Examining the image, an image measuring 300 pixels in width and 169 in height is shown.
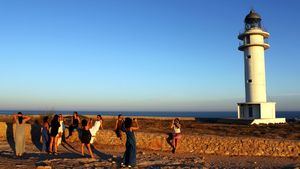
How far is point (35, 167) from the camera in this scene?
9953mm

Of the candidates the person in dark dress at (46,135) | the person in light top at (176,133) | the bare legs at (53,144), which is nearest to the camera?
the bare legs at (53,144)

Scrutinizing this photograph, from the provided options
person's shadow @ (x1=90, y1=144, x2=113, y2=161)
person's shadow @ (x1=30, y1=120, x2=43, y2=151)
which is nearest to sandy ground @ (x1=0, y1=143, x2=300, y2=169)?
person's shadow @ (x1=90, y1=144, x2=113, y2=161)

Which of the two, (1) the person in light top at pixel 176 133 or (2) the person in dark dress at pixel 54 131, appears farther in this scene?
(1) the person in light top at pixel 176 133

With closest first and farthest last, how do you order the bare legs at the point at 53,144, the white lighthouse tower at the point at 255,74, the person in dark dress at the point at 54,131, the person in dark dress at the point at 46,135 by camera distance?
the person in dark dress at the point at 54,131 → the bare legs at the point at 53,144 → the person in dark dress at the point at 46,135 → the white lighthouse tower at the point at 255,74

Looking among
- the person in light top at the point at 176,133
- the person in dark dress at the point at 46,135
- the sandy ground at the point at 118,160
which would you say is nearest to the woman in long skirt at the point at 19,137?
the sandy ground at the point at 118,160

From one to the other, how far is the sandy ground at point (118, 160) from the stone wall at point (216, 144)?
0.44 metres

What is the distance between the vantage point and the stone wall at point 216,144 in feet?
43.9

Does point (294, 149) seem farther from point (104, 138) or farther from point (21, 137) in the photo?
point (21, 137)

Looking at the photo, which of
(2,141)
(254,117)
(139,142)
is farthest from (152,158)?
(254,117)

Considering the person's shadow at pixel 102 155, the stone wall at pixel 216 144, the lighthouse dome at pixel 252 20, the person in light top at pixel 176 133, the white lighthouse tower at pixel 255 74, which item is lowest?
the person's shadow at pixel 102 155

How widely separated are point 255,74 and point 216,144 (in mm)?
18264

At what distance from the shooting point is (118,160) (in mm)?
11633

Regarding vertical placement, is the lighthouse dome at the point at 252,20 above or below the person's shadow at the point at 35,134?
above

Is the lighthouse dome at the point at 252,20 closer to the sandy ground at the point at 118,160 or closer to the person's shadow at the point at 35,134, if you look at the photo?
the sandy ground at the point at 118,160
